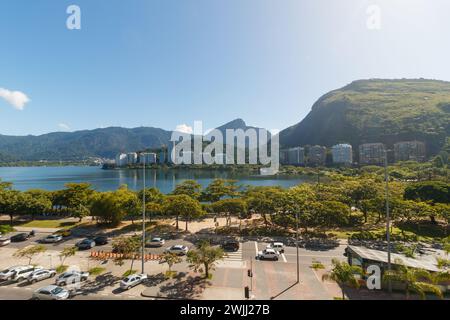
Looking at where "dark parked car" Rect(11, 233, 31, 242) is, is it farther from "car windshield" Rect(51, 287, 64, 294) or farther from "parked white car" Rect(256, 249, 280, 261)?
"parked white car" Rect(256, 249, 280, 261)

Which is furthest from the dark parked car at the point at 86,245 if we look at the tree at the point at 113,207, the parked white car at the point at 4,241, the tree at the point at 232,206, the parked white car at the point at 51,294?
the tree at the point at 232,206

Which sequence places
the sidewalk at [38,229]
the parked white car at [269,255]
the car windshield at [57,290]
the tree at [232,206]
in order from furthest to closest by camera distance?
the tree at [232,206] < the sidewalk at [38,229] < the parked white car at [269,255] < the car windshield at [57,290]

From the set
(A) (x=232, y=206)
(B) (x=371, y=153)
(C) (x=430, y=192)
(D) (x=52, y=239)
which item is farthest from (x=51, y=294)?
(B) (x=371, y=153)

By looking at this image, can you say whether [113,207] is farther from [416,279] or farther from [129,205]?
[416,279]

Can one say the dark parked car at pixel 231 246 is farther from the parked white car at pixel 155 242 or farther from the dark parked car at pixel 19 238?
the dark parked car at pixel 19 238

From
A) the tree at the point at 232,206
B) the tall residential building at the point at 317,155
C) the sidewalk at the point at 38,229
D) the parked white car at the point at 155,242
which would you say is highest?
the tall residential building at the point at 317,155

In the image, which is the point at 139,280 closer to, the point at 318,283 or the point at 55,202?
the point at 318,283

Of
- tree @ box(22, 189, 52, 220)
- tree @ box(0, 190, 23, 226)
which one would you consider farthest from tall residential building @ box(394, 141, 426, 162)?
tree @ box(0, 190, 23, 226)
